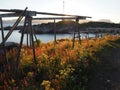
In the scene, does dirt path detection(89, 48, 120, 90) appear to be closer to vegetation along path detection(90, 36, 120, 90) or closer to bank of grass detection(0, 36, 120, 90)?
vegetation along path detection(90, 36, 120, 90)

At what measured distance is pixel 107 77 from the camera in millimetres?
13062

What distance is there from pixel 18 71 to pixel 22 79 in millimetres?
511

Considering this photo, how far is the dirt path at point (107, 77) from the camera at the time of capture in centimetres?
1176

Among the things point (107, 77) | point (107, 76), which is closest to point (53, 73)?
point (107, 77)

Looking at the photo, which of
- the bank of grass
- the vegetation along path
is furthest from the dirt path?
the bank of grass

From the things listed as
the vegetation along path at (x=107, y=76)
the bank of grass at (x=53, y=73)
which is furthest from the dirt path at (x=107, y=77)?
the bank of grass at (x=53, y=73)

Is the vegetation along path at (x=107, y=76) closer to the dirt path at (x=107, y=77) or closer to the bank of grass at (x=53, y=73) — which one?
the dirt path at (x=107, y=77)

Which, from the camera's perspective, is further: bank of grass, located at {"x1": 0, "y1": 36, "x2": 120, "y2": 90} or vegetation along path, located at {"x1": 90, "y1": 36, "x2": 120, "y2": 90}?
vegetation along path, located at {"x1": 90, "y1": 36, "x2": 120, "y2": 90}

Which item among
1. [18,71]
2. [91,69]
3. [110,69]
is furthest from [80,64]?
[18,71]

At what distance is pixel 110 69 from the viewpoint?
47.0 feet

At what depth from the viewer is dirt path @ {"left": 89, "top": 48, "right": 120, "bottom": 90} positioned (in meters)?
11.8

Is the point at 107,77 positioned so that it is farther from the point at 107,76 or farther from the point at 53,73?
the point at 53,73

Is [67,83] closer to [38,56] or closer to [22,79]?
[22,79]

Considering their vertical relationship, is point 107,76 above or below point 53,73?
below
